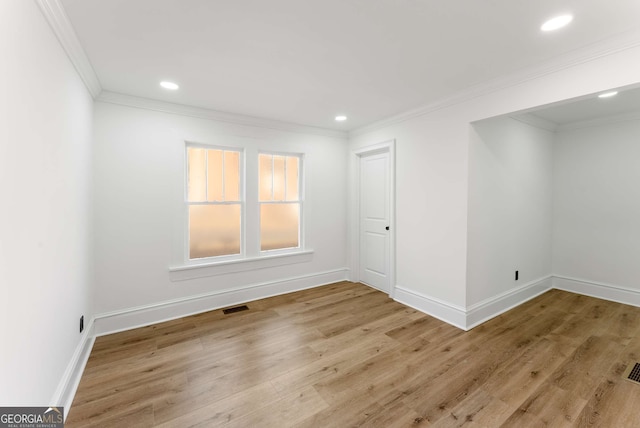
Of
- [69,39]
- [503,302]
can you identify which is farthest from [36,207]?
[503,302]

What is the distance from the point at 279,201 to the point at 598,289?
492cm

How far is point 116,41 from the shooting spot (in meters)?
1.96

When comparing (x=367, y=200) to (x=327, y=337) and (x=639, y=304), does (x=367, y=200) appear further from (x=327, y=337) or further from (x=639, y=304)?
(x=639, y=304)

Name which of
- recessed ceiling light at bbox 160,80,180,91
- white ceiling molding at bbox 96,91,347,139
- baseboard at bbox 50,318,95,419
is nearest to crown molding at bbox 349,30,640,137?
white ceiling molding at bbox 96,91,347,139

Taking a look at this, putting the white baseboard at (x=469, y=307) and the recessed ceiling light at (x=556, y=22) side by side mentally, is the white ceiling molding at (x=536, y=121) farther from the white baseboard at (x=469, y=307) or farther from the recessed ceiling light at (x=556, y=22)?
the white baseboard at (x=469, y=307)

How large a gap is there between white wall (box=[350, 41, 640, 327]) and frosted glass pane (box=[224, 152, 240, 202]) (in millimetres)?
2179

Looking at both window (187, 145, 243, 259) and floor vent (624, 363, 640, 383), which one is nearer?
floor vent (624, 363, 640, 383)

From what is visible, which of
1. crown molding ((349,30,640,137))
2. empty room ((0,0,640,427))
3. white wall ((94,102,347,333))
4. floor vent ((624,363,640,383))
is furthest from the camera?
white wall ((94,102,347,333))

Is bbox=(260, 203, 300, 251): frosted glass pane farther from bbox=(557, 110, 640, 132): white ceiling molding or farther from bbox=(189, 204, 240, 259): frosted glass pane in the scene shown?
bbox=(557, 110, 640, 132): white ceiling molding

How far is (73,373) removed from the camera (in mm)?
2029

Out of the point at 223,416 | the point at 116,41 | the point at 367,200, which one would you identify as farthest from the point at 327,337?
the point at 116,41

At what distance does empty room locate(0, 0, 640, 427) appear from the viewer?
165cm

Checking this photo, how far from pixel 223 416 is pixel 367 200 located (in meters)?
3.43

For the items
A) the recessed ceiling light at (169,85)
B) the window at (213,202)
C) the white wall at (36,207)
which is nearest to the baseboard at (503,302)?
the window at (213,202)
